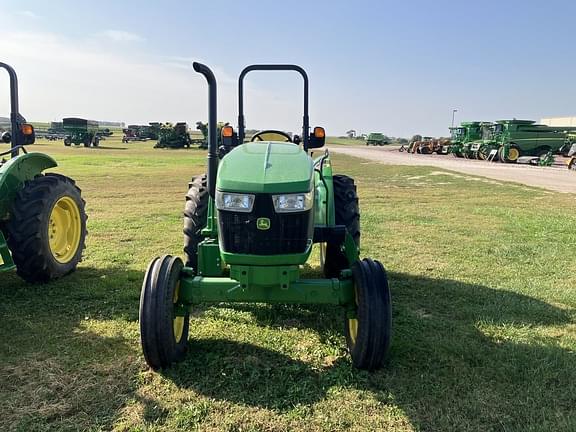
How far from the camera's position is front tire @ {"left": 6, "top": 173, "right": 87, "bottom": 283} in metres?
4.93

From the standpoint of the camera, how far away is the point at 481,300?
4992 mm

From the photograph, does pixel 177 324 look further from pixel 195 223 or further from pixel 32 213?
pixel 32 213

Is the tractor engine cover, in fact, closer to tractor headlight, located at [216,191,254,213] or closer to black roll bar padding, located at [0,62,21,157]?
tractor headlight, located at [216,191,254,213]

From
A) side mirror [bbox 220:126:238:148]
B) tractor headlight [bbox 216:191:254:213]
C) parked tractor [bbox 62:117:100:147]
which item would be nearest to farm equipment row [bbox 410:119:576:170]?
side mirror [bbox 220:126:238:148]

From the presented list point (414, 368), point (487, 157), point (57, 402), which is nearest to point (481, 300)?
point (414, 368)

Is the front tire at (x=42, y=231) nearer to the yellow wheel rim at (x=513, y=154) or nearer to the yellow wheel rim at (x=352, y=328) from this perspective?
the yellow wheel rim at (x=352, y=328)

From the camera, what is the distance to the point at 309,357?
3.71 meters

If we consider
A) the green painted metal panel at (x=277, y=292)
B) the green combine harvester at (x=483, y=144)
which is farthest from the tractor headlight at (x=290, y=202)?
the green combine harvester at (x=483, y=144)

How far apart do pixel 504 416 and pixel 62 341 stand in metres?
3.07

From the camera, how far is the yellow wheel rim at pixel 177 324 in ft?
11.5

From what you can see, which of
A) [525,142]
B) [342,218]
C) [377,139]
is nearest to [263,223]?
[342,218]

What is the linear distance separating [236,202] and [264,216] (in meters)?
0.20

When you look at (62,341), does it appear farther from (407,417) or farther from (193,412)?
(407,417)

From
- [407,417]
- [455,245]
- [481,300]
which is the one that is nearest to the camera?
[407,417]
